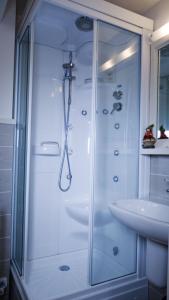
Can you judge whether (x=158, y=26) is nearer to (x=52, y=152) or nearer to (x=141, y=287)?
(x=52, y=152)

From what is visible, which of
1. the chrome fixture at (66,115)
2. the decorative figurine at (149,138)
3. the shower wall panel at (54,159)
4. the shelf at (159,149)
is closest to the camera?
the shelf at (159,149)

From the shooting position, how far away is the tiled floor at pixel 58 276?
1609 mm

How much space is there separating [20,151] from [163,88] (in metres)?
1.34

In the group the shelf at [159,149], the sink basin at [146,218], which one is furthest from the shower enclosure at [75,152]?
the sink basin at [146,218]

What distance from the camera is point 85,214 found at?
6.95 ft

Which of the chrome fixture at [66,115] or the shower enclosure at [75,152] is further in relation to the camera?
the chrome fixture at [66,115]

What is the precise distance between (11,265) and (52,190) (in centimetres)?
78

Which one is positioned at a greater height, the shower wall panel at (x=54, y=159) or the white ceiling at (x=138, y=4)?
the white ceiling at (x=138, y=4)

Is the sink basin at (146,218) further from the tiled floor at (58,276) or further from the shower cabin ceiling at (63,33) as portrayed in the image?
the shower cabin ceiling at (63,33)

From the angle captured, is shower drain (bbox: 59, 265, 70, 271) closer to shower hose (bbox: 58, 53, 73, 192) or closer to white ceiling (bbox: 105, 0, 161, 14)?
shower hose (bbox: 58, 53, 73, 192)

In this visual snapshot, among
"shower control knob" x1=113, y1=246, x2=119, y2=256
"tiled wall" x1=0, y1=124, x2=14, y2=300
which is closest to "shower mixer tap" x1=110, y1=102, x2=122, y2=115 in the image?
"tiled wall" x1=0, y1=124, x2=14, y2=300

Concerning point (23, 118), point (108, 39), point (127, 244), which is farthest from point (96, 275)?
point (108, 39)

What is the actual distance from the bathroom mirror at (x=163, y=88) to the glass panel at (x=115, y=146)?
188 mm

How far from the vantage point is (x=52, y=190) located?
94.3 inches
